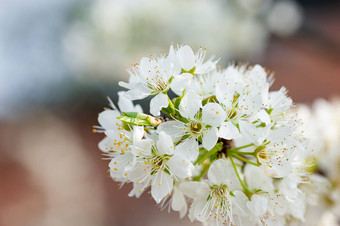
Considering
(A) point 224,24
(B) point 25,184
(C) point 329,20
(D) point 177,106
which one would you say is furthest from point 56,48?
(C) point 329,20

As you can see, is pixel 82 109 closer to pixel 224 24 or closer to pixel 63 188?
pixel 63 188

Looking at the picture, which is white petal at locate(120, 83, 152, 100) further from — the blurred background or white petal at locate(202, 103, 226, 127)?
the blurred background

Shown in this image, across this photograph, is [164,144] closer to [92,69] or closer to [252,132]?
[252,132]

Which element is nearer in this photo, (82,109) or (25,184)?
(25,184)

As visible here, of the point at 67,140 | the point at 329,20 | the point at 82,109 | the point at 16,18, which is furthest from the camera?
the point at 329,20

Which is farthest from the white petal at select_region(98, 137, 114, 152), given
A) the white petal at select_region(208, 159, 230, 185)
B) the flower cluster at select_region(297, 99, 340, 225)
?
the flower cluster at select_region(297, 99, 340, 225)

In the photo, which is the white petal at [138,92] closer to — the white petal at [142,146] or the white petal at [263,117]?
the white petal at [142,146]
